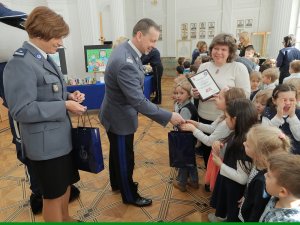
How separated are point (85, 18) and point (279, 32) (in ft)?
19.3

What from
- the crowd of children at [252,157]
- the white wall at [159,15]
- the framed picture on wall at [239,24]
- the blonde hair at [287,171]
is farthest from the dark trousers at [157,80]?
the blonde hair at [287,171]

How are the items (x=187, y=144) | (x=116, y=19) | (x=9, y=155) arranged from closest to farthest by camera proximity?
(x=187, y=144), (x=9, y=155), (x=116, y=19)

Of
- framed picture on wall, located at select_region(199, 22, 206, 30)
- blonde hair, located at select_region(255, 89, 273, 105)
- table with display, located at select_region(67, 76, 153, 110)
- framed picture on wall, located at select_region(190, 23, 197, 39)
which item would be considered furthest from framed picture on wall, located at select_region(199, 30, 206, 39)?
blonde hair, located at select_region(255, 89, 273, 105)

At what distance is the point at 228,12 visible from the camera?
9523 mm

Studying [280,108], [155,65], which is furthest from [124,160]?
[155,65]

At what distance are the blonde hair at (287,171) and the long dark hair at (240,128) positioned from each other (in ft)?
1.68

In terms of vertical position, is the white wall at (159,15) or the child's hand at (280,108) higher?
the white wall at (159,15)

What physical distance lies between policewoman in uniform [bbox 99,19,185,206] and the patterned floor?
30 cm

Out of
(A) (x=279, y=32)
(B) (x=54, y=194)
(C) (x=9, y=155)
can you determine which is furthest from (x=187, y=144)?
(A) (x=279, y=32)

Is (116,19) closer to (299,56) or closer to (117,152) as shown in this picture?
(299,56)

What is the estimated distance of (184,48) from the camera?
1082 centimetres

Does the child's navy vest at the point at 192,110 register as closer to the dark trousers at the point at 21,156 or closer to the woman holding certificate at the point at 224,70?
the woman holding certificate at the point at 224,70

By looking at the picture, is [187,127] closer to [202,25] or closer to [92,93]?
[92,93]

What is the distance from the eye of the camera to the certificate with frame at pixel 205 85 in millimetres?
2535
